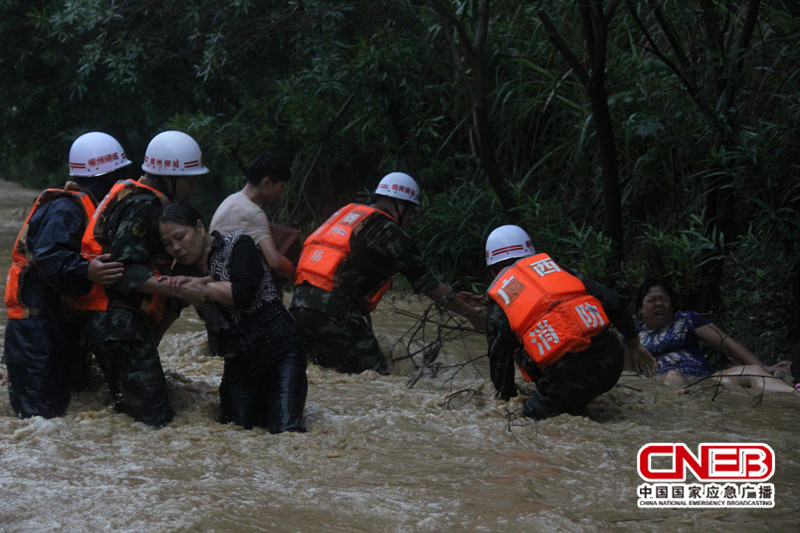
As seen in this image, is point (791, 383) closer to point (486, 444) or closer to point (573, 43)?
point (486, 444)

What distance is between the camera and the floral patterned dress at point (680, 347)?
6.36 meters

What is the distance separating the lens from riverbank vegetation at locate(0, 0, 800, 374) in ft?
22.6

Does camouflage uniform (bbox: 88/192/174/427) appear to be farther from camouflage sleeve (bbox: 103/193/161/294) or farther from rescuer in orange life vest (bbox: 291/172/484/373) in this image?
rescuer in orange life vest (bbox: 291/172/484/373)

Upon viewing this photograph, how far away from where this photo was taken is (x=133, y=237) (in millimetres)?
4480

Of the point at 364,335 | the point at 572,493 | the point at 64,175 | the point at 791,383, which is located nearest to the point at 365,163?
the point at 364,335

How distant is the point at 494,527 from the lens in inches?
138

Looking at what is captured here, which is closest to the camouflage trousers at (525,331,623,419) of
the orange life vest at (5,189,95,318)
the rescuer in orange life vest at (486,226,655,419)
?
the rescuer in orange life vest at (486,226,655,419)

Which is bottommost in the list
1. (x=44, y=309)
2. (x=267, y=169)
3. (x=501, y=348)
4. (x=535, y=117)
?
(x=501, y=348)

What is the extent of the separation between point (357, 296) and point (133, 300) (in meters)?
2.00

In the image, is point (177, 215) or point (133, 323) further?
point (133, 323)

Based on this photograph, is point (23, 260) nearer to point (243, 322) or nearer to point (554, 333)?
point (243, 322)

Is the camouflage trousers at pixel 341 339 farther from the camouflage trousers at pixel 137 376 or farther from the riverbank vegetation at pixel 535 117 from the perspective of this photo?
the riverbank vegetation at pixel 535 117

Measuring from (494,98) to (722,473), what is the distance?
655 centimetres

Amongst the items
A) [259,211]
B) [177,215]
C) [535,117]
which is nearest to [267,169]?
[259,211]
